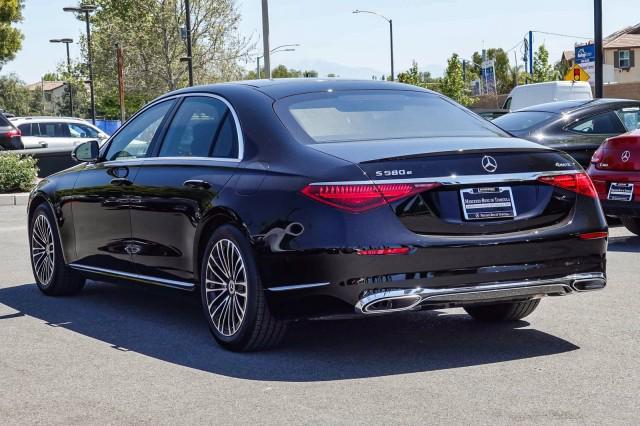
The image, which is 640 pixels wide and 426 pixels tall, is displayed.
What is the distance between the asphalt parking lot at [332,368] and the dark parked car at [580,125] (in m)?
6.62

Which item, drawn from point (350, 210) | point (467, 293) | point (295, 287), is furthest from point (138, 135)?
point (467, 293)

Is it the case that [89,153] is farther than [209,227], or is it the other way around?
[89,153]

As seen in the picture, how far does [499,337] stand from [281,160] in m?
1.69

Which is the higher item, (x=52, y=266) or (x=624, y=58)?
(x=624, y=58)

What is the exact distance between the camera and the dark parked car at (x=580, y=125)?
14.8 m

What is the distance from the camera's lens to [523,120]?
1547 cm

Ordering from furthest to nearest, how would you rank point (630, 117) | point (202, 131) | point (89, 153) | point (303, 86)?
point (630, 117) → point (89, 153) → point (202, 131) → point (303, 86)

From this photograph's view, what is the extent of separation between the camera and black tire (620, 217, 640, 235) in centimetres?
1236

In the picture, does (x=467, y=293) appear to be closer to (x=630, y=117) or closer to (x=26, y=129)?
(x=630, y=117)

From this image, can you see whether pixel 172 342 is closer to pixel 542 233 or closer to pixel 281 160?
pixel 281 160

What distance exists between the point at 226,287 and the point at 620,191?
6134 millimetres

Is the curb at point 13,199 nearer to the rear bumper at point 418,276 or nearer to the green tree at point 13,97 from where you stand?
the rear bumper at point 418,276

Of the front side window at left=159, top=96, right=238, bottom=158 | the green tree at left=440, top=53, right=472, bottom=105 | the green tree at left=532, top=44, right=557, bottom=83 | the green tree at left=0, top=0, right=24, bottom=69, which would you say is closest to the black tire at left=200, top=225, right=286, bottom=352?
the front side window at left=159, top=96, right=238, bottom=158

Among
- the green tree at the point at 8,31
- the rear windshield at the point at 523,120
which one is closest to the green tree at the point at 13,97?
the green tree at the point at 8,31
